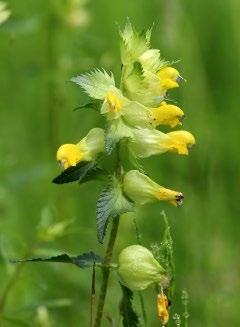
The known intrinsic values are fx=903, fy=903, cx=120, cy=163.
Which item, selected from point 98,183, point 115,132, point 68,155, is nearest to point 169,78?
point 115,132

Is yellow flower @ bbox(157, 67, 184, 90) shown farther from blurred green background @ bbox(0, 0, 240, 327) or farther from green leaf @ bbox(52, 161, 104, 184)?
blurred green background @ bbox(0, 0, 240, 327)

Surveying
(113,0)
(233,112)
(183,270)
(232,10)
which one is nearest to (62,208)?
(183,270)

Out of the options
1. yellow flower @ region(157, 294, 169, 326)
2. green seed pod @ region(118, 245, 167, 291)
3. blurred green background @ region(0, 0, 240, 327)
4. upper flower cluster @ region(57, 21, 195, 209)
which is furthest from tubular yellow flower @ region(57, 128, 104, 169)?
blurred green background @ region(0, 0, 240, 327)

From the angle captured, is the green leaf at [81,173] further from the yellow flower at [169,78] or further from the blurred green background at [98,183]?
the blurred green background at [98,183]

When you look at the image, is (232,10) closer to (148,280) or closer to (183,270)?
(183,270)

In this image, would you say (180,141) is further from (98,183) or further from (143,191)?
(98,183)

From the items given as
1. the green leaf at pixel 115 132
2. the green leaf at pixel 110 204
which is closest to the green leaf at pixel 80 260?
the green leaf at pixel 110 204
